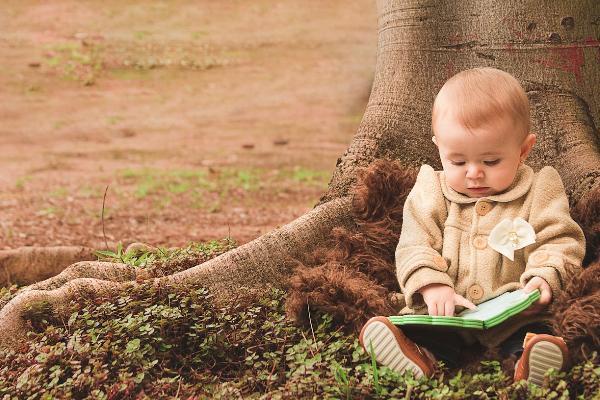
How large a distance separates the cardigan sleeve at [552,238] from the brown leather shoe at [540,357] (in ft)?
1.09

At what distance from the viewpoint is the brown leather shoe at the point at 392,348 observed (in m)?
2.95

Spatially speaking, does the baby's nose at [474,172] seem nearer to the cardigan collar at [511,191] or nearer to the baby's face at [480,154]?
the baby's face at [480,154]

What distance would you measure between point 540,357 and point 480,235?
71cm

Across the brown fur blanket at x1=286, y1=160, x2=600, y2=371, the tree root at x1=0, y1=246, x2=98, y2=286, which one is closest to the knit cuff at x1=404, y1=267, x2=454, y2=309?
the brown fur blanket at x1=286, y1=160, x2=600, y2=371

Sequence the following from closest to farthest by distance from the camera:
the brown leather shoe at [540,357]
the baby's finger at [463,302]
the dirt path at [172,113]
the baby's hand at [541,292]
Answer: the brown leather shoe at [540,357] < the baby's hand at [541,292] < the baby's finger at [463,302] < the dirt path at [172,113]

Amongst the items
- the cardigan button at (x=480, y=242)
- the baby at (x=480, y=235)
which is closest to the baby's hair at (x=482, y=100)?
the baby at (x=480, y=235)

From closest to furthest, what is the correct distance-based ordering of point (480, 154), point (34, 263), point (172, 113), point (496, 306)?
point (496, 306) → point (480, 154) → point (34, 263) → point (172, 113)

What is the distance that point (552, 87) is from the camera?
4.05 metres

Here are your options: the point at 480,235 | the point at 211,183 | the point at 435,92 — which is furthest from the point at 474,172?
the point at 211,183

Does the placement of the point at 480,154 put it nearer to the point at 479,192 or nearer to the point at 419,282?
the point at 479,192

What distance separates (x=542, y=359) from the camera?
2777mm

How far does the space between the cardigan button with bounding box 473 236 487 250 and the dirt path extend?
118 inches

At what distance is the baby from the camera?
9.98 feet

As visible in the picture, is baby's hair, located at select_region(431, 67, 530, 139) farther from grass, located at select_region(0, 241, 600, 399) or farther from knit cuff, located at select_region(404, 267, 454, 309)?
grass, located at select_region(0, 241, 600, 399)
